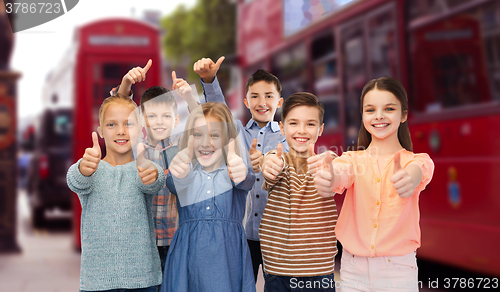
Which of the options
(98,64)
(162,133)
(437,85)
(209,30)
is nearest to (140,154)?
(162,133)

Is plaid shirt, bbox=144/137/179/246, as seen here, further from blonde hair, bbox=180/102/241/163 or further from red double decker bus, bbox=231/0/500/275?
red double decker bus, bbox=231/0/500/275

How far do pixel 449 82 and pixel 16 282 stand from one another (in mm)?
4080

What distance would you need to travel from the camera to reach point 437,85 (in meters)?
3.99

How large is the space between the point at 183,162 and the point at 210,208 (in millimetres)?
240

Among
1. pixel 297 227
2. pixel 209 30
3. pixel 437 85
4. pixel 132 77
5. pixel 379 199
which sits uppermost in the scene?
pixel 209 30

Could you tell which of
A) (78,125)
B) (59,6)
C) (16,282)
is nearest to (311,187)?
(59,6)

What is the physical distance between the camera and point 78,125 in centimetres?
588

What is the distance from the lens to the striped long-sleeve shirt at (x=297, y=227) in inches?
84.6

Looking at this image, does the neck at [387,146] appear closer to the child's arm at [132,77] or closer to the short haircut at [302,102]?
the short haircut at [302,102]

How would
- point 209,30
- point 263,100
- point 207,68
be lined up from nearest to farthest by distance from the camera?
point 207,68
point 263,100
point 209,30

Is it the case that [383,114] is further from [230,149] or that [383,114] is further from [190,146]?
[190,146]

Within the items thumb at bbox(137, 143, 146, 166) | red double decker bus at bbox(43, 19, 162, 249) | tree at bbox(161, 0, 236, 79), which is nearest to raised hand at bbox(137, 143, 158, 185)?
thumb at bbox(137, 143, 146, 166)

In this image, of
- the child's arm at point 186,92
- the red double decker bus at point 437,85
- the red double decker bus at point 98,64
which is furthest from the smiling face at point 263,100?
the red double decker bus at point 98,64

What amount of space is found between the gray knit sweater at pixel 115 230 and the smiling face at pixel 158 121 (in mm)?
296
